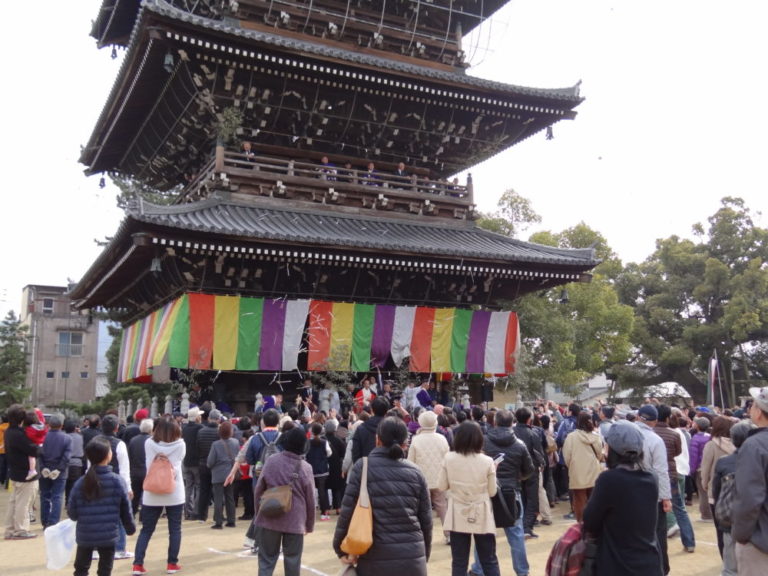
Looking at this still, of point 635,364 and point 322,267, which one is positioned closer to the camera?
point 322,267

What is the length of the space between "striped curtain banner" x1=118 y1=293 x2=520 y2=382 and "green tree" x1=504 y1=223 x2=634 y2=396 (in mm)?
6366

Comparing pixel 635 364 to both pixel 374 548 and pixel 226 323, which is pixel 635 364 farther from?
pixel 374 548

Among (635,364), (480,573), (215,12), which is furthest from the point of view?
(635,364)

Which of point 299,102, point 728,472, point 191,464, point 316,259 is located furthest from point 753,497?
point 299,102

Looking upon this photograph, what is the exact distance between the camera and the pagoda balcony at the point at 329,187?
19953 millimetres

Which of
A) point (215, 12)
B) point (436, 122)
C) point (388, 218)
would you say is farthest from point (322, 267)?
point (215, 12)

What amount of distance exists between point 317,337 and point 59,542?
12.5 meters

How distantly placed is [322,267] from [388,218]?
3052 millimetres

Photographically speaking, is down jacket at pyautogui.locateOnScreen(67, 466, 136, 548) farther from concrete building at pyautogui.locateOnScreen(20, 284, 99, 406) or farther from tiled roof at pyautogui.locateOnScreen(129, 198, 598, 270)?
concrete building at pyautogui.locateOnScreen(20, 284, 99, 406)

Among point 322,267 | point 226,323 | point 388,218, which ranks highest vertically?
point 388,218

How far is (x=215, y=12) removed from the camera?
21266 millimetres

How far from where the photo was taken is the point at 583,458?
991 cm

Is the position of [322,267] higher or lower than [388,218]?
Answer: lower

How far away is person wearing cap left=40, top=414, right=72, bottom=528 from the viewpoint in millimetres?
11430
